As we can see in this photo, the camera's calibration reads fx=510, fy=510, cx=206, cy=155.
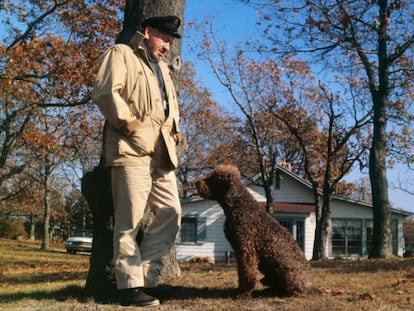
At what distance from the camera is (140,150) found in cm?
466

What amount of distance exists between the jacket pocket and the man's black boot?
4.11ft

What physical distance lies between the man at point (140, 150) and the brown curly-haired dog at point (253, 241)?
0.49 metres

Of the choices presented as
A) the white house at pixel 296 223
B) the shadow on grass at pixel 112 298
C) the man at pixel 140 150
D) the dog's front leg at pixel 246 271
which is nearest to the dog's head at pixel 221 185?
the man at pixel 140 150

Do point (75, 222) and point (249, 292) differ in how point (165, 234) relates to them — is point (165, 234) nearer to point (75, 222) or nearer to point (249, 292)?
point (249, 292)

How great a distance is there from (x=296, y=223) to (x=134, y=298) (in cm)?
3156

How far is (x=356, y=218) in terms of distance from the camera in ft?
117

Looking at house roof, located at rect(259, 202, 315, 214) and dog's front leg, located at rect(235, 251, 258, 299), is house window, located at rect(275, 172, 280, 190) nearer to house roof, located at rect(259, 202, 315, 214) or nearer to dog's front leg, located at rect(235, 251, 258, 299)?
house roof, located at rect(259, 202, 315, 214)

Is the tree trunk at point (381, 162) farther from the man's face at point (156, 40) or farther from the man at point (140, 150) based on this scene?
the man's face at point (156, 40)

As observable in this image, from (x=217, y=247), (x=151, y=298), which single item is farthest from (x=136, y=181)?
(x=217, y=247)

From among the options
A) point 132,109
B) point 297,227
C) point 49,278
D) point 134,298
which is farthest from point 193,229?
point 132,109

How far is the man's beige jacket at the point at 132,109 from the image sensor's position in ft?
14.7

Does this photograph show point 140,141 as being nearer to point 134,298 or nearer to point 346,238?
point 134,298

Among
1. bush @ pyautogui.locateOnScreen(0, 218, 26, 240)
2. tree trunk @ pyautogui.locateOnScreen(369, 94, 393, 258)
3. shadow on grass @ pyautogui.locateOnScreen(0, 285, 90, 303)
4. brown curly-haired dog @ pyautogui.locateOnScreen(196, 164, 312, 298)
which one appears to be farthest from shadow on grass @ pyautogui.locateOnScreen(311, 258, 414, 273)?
bush @ pyautogui.locateOnScreen(0, 218, 26, 240)

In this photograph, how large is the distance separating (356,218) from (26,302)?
109ft
